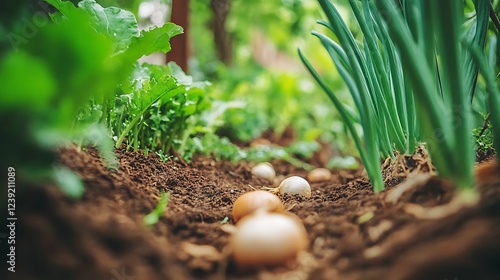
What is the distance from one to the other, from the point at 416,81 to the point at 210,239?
1.57 feet

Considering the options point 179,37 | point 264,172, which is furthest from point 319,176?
point 179,37

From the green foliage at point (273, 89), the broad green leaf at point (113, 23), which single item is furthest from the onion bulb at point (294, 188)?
the green foliage at point (273, 89)

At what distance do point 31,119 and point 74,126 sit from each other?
378 millimetres

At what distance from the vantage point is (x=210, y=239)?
2.65 feet

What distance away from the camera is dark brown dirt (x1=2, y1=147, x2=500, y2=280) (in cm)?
59

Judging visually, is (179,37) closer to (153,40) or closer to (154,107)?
(154,107)

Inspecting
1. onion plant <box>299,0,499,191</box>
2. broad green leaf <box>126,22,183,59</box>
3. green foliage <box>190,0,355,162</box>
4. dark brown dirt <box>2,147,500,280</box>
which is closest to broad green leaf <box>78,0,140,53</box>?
broad green leaf <box>126,22,183,59</box>

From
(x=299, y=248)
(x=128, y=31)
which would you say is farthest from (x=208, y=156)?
(x=299, y=248)

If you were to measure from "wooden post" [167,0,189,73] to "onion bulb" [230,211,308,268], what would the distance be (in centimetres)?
149

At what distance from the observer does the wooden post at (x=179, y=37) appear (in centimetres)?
200

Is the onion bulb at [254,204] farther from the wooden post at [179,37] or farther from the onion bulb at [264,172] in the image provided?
the wooden post at [179,37]

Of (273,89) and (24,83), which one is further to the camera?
(273,89)

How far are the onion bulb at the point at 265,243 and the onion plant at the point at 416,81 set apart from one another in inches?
12.1

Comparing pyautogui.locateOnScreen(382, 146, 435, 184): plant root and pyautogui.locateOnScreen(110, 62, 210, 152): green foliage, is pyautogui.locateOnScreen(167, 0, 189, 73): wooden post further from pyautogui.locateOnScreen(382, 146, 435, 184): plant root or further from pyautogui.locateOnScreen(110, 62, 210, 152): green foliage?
pyautogui.locateOnScreen(382, 146, 435, 184): plant root
